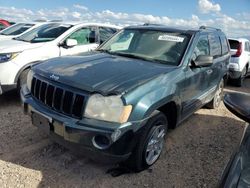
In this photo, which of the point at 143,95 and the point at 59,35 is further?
the point at 59,35

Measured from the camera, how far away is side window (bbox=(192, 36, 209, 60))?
14.5 feet

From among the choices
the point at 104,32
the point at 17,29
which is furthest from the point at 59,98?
the point at 17,29

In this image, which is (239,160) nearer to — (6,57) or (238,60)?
(6,57)

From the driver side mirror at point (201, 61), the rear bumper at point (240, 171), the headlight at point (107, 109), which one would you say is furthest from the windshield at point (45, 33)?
the rear bumper at point (240, 171)

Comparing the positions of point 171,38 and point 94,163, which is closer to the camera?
point 94,163

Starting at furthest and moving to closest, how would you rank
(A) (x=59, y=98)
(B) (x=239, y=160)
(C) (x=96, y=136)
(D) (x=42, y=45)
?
1. (D) (x=42, y=45)
2. (A) (x=59, y=98)
3. (C) (x=96, y=136)
4. (B) (x=239, y=160)

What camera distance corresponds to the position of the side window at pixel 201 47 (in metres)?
4.41

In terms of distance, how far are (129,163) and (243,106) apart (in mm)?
1639

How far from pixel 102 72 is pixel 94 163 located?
1193mm

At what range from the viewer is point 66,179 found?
3377mm

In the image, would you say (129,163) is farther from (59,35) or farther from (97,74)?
(59,35)

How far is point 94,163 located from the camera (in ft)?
12.3

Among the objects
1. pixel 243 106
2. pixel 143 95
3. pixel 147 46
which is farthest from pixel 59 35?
pixel 243 106

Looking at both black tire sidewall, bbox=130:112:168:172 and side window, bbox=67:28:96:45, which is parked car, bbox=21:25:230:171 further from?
side window, bbox=67:28:96:45
